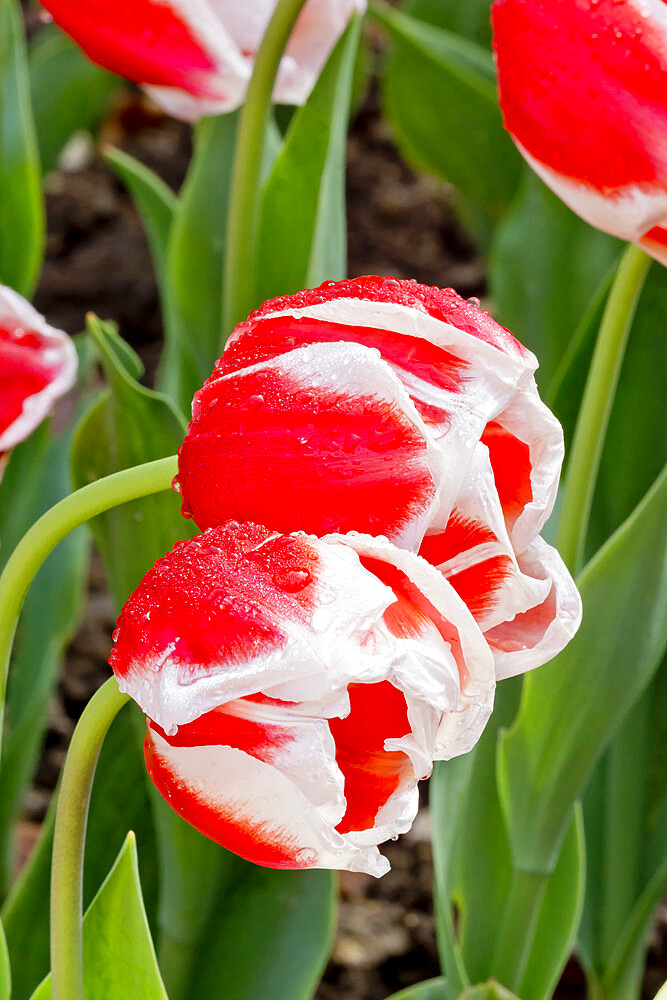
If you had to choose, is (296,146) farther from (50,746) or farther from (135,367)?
(50,746)

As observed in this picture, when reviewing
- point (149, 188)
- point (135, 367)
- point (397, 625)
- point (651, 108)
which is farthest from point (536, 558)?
point (149, 188)

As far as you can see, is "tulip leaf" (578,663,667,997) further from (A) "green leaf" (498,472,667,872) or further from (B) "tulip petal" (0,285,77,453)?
(B) "tulip petal" (0,285,77,453)

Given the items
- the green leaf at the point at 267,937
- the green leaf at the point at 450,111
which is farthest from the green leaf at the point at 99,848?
the green leaf at the point at 450,111

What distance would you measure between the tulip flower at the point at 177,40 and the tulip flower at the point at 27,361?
119mm

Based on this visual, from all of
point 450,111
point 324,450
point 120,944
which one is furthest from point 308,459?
point 450,111

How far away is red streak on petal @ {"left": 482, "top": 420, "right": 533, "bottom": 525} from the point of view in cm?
30

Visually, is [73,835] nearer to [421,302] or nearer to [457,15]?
[421,302]

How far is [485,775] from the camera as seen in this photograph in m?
0.67

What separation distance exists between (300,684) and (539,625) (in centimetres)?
8

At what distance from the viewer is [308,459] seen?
28cm

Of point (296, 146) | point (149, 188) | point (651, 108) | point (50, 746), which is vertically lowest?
point (50, 746)

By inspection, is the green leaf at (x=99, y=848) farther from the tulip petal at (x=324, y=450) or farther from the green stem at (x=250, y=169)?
the tulip petal at (x=324, y=450)

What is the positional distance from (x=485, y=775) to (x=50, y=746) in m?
0.58

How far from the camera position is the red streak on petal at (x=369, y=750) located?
0.27 metres
